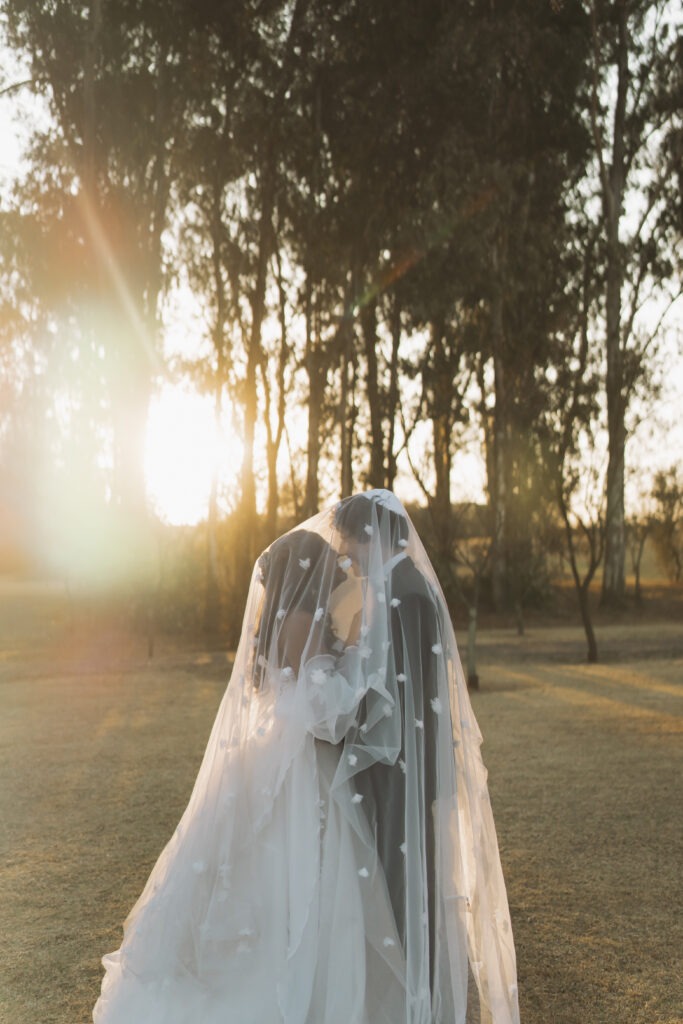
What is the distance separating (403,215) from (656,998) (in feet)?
59.5

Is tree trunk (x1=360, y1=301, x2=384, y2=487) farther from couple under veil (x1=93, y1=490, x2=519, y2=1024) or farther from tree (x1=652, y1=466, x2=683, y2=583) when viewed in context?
couple under veil (x1=93, y1=490, x2=519, y2=1024)

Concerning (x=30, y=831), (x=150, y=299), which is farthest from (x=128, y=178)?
(x=30, y=831)

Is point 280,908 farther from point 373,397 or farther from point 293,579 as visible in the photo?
point 373,397

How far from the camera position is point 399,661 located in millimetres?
3416

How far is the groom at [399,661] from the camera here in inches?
132

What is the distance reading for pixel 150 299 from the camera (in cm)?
2309

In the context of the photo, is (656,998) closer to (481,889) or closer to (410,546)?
(481,889)

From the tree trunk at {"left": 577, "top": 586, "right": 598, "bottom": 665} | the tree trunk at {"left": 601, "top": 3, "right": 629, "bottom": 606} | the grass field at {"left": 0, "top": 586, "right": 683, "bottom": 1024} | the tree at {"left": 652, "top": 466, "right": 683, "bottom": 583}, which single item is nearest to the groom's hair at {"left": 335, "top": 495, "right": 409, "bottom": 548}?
the grass field at {"left": 0, "top": 586, "right": 683, "bottom": 1024}

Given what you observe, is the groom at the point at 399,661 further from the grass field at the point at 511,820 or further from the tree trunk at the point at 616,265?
the tree trunk at the point at 616,265

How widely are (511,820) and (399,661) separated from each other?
11.3 feet

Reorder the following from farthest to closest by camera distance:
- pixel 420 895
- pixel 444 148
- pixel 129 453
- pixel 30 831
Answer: pixel 129 453 → pixel 444 148 → pixel 30 831 → pixel 420 895

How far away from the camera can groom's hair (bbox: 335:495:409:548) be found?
352cm

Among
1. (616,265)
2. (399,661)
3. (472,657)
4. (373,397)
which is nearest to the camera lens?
(399,661)

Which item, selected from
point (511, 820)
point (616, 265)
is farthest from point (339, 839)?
point (616, 265)
